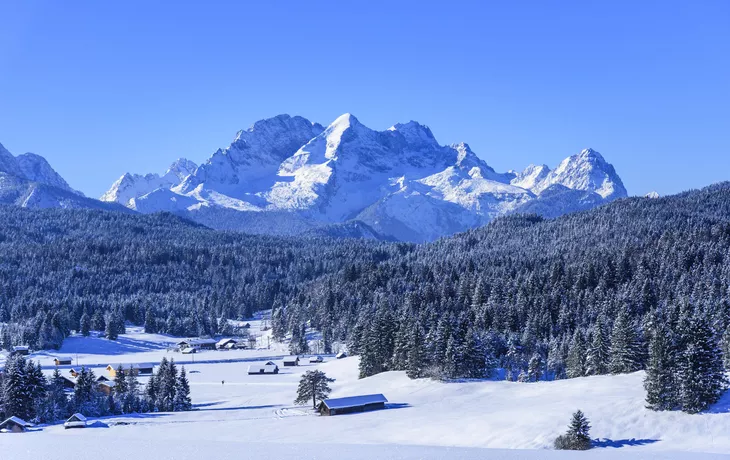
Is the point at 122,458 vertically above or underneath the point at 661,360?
underneath

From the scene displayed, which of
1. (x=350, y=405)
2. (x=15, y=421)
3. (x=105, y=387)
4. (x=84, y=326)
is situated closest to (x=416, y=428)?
(x=350, y=405)

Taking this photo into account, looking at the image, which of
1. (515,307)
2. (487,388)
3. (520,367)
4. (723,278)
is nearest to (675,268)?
(723,278)

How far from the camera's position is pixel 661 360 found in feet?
247

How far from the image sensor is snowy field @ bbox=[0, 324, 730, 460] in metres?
63.2

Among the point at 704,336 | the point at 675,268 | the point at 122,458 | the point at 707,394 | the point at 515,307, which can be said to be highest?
the point at 675,268

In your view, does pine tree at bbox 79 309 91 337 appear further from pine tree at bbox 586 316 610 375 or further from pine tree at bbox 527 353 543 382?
pine tree at bbox 586 316 610 375

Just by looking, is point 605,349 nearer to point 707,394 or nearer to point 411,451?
point 707,394

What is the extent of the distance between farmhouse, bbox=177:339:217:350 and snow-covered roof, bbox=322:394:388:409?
10262 cm

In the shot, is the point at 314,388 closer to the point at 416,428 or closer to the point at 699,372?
the point at 416,428

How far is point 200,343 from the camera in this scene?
620 ft

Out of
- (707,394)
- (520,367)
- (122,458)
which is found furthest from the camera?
(520,367)

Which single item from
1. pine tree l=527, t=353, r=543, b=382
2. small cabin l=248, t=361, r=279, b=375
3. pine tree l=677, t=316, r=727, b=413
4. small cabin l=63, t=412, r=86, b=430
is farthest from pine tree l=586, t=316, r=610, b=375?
small cabin l=63, t=412, r=86, b=430

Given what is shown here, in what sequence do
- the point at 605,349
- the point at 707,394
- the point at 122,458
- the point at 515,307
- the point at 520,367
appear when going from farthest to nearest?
1. the point at 515,307
2. the point at 520,367
3. the point at 605,349
4. the point at 707,394
5. the point at 122,458

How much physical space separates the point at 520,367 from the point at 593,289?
56302mm
